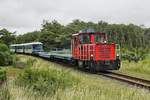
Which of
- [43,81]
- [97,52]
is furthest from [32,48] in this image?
[43,81]

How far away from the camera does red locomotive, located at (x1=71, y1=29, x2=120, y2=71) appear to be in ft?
91.6

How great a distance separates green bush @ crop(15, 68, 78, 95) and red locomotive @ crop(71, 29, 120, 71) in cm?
1152

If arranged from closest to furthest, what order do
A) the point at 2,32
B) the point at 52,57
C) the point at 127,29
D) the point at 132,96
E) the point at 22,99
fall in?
the point at 22,99, the point at 132,96, the point at 2,32, the point at 52,57, the point at 127,29

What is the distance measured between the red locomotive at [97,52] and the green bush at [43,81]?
37.8 feet

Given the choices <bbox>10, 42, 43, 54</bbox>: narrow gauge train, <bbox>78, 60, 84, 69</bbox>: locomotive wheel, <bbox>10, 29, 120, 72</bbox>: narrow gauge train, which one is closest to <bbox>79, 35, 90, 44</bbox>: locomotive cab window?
<bbox>10, 29, 120, 72</bbox>: narrow gauge train

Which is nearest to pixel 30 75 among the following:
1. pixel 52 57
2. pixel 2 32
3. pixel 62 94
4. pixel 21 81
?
pixel 21 81

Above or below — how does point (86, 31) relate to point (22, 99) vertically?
above

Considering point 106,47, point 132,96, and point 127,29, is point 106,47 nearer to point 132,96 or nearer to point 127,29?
point 132,96

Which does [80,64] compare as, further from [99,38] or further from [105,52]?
[105,52]

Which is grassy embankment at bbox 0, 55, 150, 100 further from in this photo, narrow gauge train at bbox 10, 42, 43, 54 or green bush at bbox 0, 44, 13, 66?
narrow gauge train at bbox 10, 42, 43, 54

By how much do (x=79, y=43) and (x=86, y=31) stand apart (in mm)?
1035

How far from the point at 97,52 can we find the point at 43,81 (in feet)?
45.7

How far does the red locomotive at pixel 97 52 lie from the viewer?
27.9 m

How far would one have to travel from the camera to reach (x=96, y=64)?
2777cm
